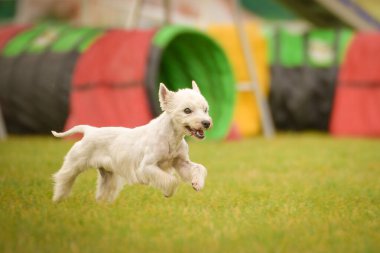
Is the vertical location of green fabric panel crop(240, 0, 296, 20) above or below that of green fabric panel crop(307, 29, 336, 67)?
below

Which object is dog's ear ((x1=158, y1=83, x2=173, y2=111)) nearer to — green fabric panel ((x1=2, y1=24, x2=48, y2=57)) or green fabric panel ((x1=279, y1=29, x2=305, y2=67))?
green fabric panel ((x1=2, y1=24, x2=48, y2=57))

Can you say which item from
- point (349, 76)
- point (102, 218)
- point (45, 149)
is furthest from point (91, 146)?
Result: point (349, 76)

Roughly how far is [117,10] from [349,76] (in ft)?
34.9

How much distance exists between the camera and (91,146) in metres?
4.59

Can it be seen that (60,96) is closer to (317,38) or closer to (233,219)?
(317,38)

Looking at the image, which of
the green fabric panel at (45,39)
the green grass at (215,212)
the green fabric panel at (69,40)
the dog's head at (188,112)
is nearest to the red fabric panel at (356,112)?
the green grass at (215,212)

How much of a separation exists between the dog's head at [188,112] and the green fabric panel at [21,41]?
23.8 ft

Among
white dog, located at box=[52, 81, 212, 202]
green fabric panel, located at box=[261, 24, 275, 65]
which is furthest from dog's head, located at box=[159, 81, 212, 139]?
green fabric panel, located at box=[261, 24, 275, 65]

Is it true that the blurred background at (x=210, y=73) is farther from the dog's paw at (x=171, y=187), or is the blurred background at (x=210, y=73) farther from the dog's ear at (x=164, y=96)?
the dog's paw at (x=171, y=187)

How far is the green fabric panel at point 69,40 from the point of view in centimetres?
1070

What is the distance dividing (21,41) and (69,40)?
1.06m

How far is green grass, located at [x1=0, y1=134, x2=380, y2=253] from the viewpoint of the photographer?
3580mm

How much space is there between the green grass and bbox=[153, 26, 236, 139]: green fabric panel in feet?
8.09

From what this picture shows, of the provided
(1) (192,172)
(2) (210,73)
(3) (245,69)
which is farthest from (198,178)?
(3) (245,69)
